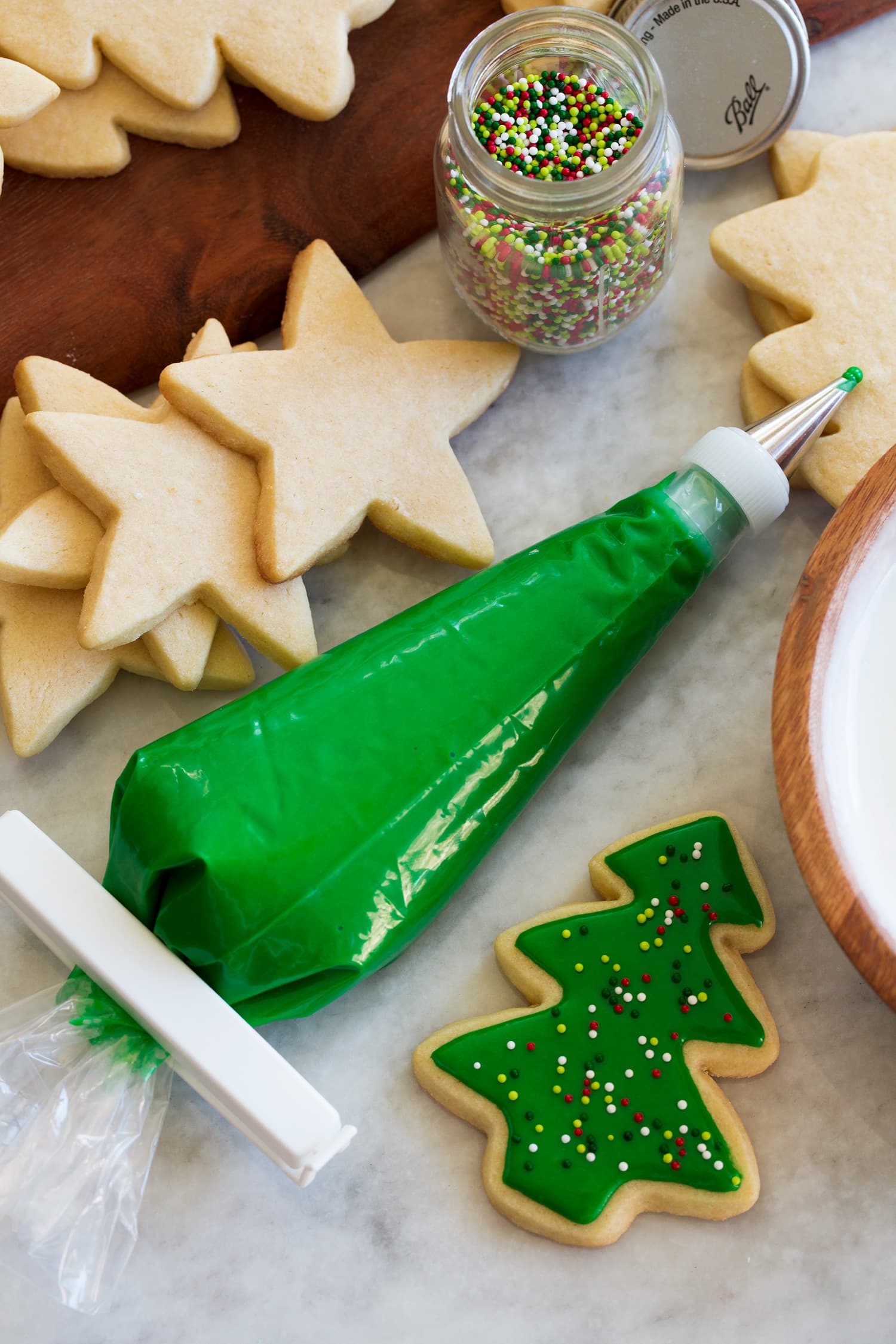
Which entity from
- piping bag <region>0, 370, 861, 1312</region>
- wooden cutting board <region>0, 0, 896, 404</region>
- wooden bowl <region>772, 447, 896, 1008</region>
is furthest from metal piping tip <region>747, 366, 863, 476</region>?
wooden cutting board <region>0, 0, 896, 404</region>

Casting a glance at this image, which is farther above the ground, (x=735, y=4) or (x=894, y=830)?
(x=735, y=4)

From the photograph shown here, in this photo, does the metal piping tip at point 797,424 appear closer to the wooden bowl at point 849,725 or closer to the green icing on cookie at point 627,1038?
the wooden bowl at point 849,725

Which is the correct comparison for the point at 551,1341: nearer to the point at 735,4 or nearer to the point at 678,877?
the point at 678,877

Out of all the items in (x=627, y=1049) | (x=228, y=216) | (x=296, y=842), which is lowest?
(x=627, y=1049)

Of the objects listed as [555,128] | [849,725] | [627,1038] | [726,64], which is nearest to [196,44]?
[555,128]

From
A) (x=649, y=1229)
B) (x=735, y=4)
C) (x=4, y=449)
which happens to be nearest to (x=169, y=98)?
(x=4, y=449)

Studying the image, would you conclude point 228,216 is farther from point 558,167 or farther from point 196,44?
point 558,167

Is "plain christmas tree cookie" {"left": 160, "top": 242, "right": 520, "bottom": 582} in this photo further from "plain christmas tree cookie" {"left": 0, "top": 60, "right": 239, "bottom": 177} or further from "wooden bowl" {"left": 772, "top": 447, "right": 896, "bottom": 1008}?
"wooden bowl" {"left": 772, "top": 447, "right": 896, "bottom": 1008}

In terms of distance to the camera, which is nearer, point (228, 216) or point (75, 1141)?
point (75, 1141)
